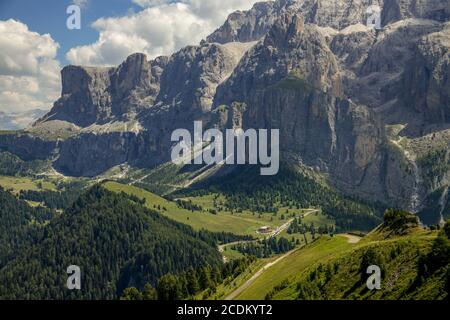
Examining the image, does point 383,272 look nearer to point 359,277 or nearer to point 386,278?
point 386,278

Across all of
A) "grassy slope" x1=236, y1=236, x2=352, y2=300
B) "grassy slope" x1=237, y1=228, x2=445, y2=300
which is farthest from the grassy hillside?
"grassy slope" x1=236, y1=236, x2=352, y2=300

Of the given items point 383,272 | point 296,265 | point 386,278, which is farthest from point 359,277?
point 296,265

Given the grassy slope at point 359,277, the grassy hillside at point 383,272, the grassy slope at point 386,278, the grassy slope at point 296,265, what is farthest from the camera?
the grassy slope at point 296,265

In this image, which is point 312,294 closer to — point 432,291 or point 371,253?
point 371,253

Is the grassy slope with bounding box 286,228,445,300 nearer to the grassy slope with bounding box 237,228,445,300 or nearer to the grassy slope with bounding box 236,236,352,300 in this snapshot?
the grassy slope with bounding box 237,228,445,300

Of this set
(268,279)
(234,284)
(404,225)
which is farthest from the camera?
(234,284)

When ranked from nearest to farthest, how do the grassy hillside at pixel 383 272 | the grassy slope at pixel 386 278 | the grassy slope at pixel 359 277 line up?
the grassy slope at pixel 386 278
the grassy hillside at pixel 383 272
the grassy slope at pixel 359 277

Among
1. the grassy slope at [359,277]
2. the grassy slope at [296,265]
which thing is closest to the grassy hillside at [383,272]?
the grassy slope at [359,277]

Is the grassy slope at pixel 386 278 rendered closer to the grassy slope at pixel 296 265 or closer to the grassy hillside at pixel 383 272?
the grassy hillside at pixel 383 272
